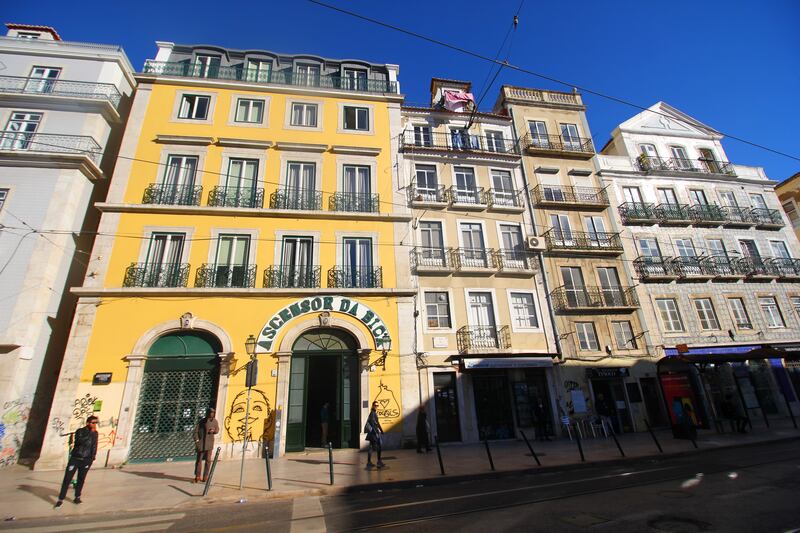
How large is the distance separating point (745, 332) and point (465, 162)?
18.3m

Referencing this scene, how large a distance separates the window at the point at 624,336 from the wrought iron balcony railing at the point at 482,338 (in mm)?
6193

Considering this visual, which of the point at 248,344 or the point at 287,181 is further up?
the point at 287,181

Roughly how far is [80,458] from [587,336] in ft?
64.3

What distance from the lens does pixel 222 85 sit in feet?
61.4

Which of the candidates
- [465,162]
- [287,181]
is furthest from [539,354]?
[287,181]

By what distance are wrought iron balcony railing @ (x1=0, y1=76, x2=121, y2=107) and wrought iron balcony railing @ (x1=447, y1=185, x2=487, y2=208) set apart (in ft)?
56.2

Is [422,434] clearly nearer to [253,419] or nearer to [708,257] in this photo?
[253,419]

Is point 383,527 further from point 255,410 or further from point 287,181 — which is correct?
point 287,181

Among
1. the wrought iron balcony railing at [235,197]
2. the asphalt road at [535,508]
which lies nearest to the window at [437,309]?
the asphalt road at [535,508]

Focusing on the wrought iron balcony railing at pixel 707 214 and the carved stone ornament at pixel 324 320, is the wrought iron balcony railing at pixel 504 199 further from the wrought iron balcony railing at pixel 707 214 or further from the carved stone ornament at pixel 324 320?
the wrought iron balcony railing at pixel 707 214

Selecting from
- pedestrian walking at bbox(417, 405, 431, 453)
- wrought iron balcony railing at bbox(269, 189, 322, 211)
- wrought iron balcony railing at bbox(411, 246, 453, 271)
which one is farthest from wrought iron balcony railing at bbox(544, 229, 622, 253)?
wrought iron balcony railing at bbox(269, 189, 322, 211)

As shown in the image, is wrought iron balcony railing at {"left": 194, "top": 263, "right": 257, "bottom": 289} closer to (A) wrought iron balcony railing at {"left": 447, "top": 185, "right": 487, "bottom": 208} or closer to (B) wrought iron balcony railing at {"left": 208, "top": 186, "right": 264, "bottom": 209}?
(B) wrought iron balcony railing at {"left": 208, "top": 186, "right": 264, "bottom": 209}

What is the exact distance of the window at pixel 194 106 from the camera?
59.2 feet

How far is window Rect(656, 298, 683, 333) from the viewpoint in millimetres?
19719
